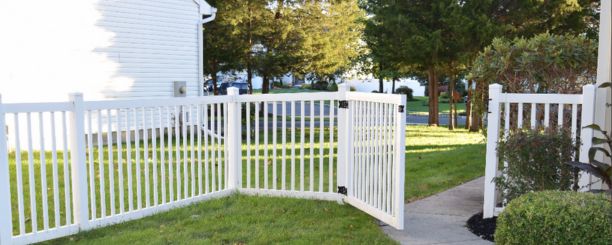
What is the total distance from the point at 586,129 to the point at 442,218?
4.91ft

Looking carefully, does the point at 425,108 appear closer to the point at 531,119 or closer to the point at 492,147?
the point at 492,147

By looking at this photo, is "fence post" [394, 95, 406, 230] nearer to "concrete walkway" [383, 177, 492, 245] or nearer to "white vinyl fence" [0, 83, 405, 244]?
Answer: "white vinyl fence" [0, 83, 405, 244]

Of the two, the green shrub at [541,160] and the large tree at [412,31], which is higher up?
→ the large tree at [412,31]

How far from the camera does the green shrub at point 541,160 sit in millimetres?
4508

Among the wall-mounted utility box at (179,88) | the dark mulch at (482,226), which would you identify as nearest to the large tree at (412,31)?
the wall-mounted utility box at (179,88)

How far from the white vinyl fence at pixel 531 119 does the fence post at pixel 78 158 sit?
3.61 m

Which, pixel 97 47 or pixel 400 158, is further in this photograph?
pixel 97 47

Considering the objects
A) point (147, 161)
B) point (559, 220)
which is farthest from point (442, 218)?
point (147, 161)

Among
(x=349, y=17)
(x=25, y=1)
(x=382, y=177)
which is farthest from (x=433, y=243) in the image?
(x=349, y=17)

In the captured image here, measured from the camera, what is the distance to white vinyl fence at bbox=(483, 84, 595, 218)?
4586 millimetres

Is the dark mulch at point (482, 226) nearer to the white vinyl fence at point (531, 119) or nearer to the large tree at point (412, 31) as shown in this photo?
the white vinyl fence at point (531, 119)

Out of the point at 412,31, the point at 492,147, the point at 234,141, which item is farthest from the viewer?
the point at 412,31

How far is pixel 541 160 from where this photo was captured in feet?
14.8

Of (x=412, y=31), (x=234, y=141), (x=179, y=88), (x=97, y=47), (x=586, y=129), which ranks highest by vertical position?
(x=412, y=31)
